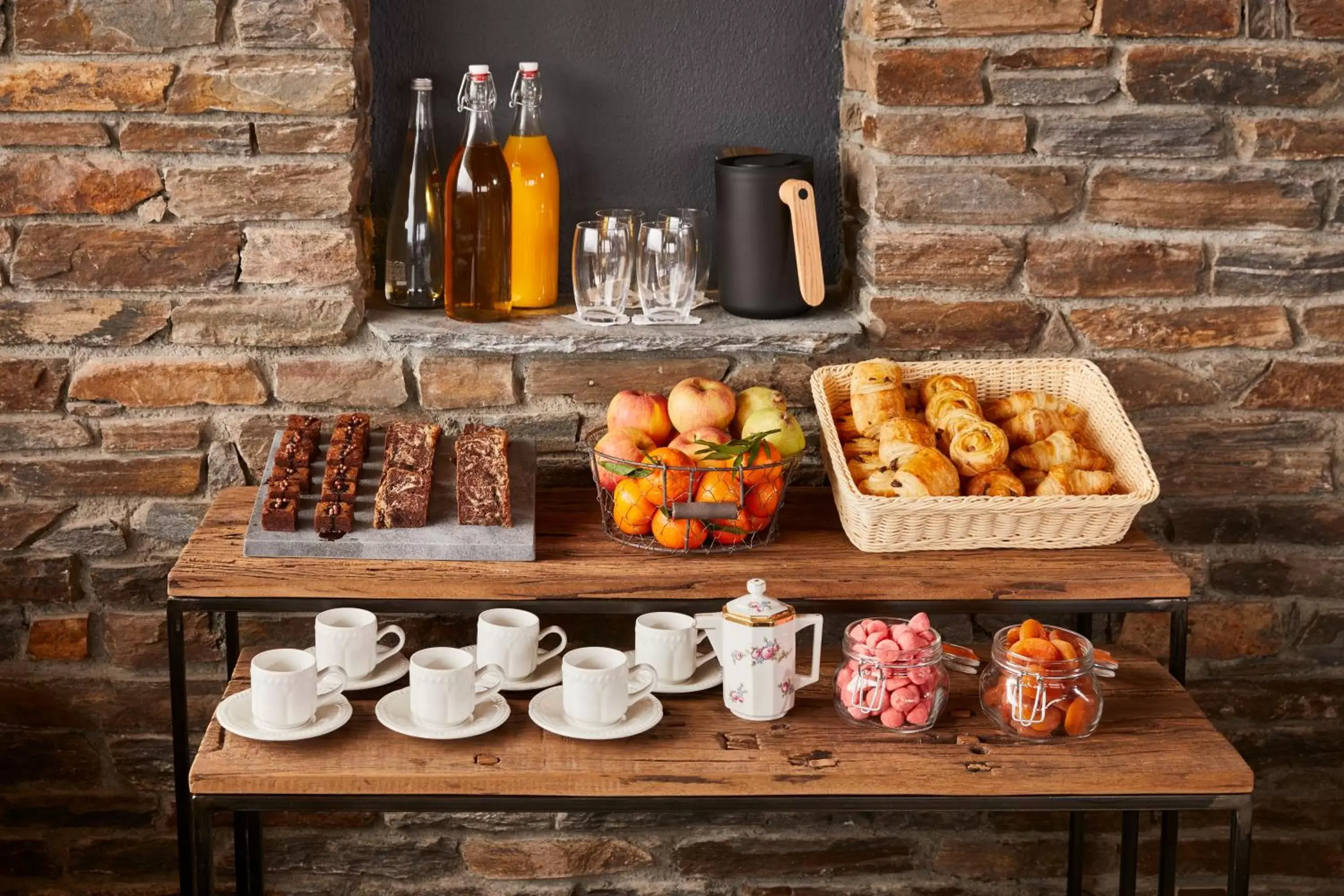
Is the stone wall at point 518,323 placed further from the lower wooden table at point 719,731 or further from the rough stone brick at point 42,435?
the lower wooden table at point 719,731

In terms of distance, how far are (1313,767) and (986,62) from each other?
1.34 metres

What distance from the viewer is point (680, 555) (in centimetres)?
202

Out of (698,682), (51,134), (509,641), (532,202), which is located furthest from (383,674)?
(51,134)

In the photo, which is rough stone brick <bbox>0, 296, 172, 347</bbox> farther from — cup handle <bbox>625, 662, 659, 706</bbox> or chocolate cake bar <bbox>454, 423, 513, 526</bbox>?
cup handle <bbox>625, 662, 659, 706</bbox>

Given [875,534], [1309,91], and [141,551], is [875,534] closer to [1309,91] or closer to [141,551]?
[1309,91]

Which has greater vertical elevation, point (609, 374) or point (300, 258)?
point (300, 258)

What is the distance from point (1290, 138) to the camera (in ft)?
7.22

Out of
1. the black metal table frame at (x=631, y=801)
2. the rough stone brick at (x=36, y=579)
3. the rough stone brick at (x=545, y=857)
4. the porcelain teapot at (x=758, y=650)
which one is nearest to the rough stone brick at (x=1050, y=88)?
the black metal table frame at (x=631, y=801)

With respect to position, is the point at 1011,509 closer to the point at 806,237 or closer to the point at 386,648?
the point at 806,237

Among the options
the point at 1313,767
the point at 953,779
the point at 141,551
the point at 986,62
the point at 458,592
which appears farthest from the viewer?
the point at 1313,767

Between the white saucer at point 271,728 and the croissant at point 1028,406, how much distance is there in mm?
1022

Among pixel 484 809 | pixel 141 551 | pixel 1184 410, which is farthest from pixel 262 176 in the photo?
pixel 1184 410

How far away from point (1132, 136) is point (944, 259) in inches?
13.0

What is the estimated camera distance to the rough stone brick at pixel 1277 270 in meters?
2.25
